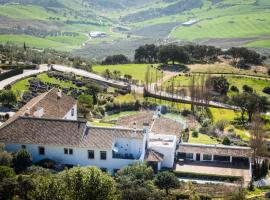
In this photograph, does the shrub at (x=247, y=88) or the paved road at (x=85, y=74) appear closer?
the paved road at (x=85, y=74)

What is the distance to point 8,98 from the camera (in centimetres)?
7419

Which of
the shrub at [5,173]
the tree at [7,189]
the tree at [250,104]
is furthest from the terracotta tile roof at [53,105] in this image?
the tree at [250,104]

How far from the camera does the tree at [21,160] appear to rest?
51.9 m

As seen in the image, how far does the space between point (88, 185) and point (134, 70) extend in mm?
83440

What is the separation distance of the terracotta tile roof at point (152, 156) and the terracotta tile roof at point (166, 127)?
22.7 feet

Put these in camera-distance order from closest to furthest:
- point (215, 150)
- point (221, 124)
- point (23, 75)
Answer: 1. point (215, 150)
2. point (221, 124)
3. point (23, 75)

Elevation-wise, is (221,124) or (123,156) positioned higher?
(123,156)

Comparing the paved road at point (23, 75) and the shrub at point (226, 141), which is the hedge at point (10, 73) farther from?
the shrub at point (226, 141)

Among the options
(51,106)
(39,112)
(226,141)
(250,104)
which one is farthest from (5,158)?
(250,104)

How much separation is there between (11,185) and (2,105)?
108 feet

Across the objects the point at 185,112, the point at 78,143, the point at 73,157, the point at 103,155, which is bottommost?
the point at 185,112

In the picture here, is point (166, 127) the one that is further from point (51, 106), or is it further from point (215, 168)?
point (51, 106)

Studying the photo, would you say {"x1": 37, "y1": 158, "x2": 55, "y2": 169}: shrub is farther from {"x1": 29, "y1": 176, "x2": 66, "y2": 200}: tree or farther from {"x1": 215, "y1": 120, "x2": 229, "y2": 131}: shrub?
{"x1": 215, "y1": 120, "x2": 229, "y2": 131}: shrub

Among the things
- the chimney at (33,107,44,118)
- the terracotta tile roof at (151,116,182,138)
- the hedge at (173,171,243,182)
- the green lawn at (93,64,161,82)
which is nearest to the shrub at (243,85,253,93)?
the green lawn at (93,64,161,82)
